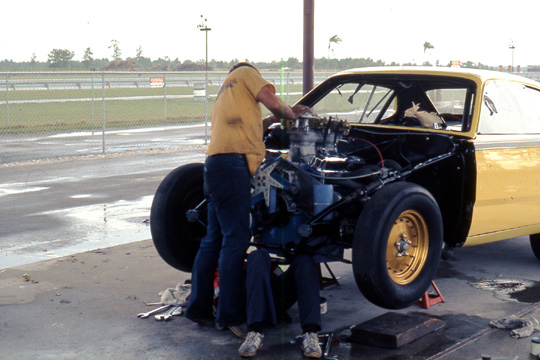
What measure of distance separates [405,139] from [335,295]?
1.41 meters

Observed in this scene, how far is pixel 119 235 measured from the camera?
845 cm

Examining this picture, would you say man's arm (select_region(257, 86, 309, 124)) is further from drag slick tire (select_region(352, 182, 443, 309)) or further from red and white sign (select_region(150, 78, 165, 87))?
red and white sign (select_region(150, 78, 165, 87))

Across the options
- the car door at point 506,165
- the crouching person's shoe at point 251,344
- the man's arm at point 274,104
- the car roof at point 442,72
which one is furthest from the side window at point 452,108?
the crouching person's shoe at point 251,344

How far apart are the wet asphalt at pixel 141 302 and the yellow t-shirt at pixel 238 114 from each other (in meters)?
1.29

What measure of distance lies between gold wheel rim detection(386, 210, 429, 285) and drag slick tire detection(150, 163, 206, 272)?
148 cm

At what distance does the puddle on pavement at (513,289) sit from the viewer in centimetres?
620

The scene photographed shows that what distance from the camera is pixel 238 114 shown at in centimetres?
507

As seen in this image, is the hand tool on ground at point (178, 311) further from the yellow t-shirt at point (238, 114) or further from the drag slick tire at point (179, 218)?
the yellow t-shirt at point (238, 114)

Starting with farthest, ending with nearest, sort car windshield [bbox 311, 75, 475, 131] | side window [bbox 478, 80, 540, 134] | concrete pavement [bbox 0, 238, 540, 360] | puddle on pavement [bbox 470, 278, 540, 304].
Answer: car windshield [bbox 311, 75, 475, 131] < side window [bbox 478, 80, 540, 134] < puddle on pavement [bbox 470, 278, 540, 304] < concrete pavement [bbox 0, 238, 540, 360]

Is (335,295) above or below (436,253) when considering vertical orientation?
below

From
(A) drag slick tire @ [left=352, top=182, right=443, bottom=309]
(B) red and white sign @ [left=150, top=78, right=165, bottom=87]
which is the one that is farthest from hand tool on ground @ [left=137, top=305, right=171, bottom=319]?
(B) red and white sign @ [left=150, top=78, right=165, bottom=87]

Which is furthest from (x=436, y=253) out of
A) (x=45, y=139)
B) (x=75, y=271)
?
(x=45, y=139)

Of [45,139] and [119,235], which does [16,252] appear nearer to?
[119,235]

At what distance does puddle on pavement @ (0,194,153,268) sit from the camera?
7559 mm
